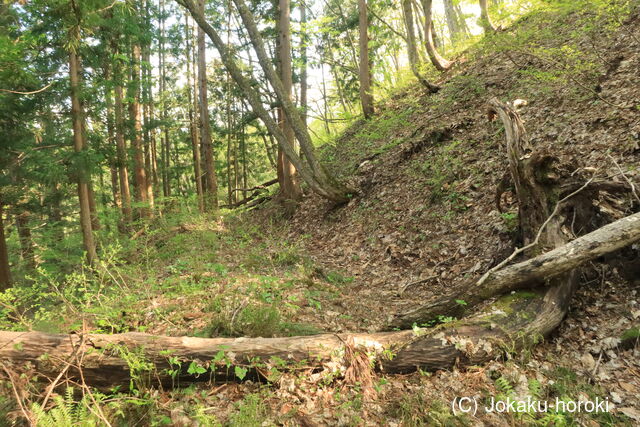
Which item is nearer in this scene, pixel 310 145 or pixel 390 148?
pixel 310 145

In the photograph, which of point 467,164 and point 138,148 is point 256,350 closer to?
point 467,164

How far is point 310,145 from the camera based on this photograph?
8625mm

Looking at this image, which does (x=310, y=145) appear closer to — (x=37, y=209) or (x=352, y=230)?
(x=352, y=230)

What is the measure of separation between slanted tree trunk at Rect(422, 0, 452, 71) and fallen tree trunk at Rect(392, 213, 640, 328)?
978 cm

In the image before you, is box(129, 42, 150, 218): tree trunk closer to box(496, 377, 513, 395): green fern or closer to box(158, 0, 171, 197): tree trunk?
box(158, 0, 171, 197): tree trunk

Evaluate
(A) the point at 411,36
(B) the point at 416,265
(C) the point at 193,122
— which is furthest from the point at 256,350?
(C) the point at 193,122

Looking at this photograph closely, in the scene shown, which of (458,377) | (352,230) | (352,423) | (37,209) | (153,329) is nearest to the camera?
(352,423)

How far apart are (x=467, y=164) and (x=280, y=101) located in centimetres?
476

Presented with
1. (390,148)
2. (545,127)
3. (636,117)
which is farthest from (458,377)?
(390,148)

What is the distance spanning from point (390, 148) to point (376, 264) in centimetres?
503

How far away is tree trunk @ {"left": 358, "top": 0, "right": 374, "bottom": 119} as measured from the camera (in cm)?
1213

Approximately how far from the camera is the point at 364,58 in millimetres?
12633

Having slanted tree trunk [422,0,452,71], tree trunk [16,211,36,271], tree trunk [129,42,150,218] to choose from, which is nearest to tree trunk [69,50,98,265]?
tree trunk [129,42,150,218]

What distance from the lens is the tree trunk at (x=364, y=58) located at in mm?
12133
